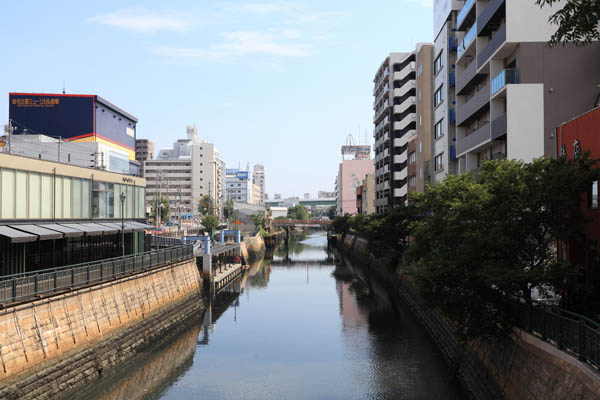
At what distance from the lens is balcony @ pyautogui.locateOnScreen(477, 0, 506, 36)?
38.0 m

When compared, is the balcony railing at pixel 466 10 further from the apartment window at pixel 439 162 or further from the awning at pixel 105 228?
the awning at pixel 105 228

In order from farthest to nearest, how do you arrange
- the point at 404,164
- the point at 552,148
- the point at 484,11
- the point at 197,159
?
the point at 197,159, the point at 404,164, the point at 484,11, the point at 552,148

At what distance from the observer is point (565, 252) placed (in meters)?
26.6

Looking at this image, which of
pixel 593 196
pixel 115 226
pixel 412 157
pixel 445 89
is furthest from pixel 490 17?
pixel 412 157

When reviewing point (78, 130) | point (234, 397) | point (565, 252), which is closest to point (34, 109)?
point (78, 130)

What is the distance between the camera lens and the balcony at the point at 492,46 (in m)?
36.7

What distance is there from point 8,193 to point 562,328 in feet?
83.6

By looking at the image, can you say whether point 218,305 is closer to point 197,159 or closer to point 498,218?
point 498,218

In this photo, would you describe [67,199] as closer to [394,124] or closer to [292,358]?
[292,358]

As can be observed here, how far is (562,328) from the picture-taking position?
17359 millimetres

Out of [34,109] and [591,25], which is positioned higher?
[34,109]

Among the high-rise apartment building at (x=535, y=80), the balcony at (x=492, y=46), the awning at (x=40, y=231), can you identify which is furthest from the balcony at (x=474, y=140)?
the awning at (x=40, y=231)

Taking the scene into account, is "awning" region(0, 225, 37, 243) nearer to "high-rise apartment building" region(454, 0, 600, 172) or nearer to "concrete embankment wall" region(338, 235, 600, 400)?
"concrete embankment wall" region(338, 235, 600, 400)

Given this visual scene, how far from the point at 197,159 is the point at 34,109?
8996 cm
